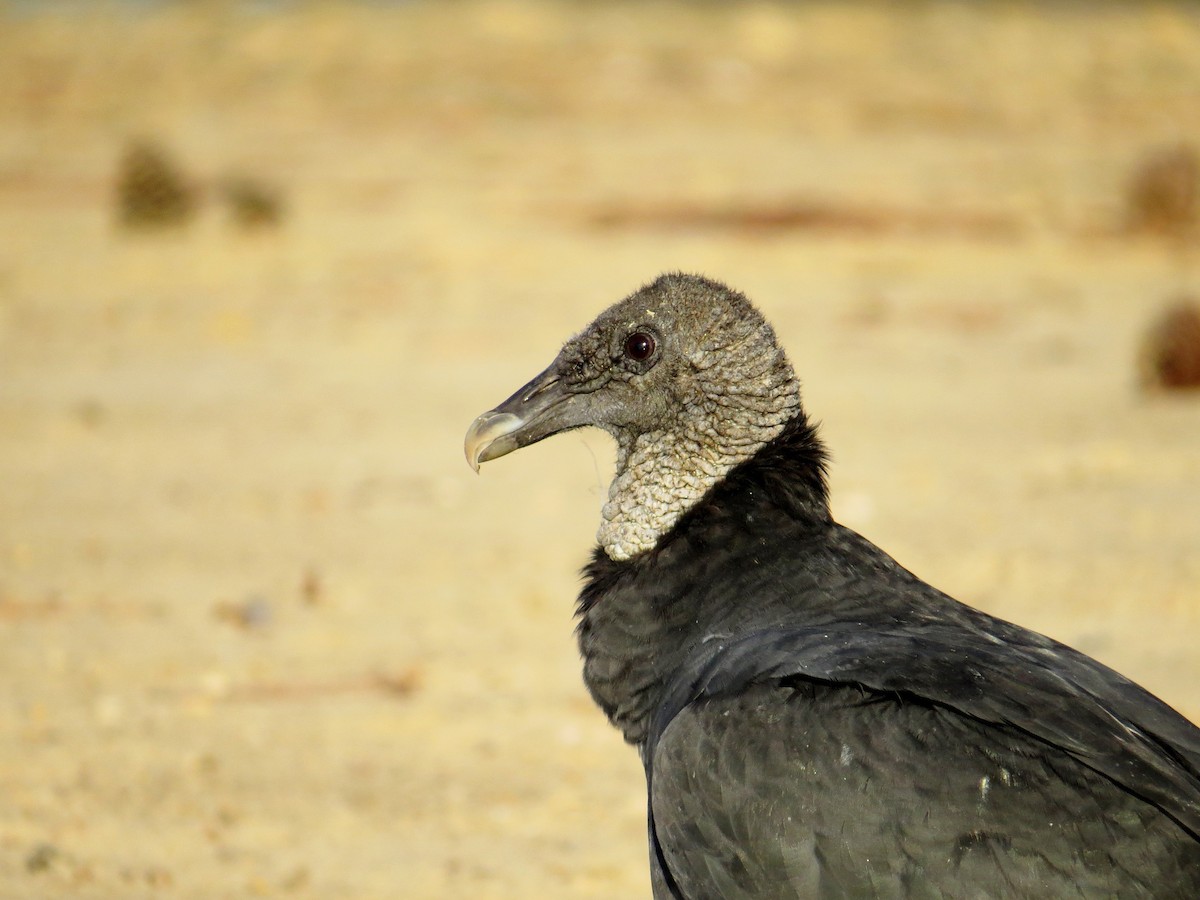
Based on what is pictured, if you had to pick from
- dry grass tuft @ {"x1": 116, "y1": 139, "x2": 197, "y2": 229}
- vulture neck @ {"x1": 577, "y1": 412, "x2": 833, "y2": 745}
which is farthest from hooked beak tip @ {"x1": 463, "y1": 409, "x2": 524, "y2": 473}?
dry grass tuft @ {"x1": 116, "y1": 139, "x2": 197, "y2": 229}

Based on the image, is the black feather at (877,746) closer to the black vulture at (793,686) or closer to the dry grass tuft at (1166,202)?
the black vulture at (793,686)

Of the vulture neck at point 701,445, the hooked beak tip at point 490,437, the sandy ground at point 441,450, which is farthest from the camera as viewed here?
the sandy ground at point 441,450

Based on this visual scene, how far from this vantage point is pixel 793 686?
9.32 ft

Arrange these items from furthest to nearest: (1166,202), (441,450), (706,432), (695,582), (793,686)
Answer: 1. (1166,202)
2. (441,450)
3. (706,432)
4. (695,582)
5. (793,686)

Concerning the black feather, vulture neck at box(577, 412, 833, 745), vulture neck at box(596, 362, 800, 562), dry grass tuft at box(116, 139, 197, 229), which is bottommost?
the black feather

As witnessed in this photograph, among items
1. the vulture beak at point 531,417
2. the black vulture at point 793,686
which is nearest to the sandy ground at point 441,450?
the vulture beak at point 531,417

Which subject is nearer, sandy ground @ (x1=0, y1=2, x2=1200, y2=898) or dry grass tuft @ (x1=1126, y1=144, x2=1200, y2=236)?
sandy ground @ (x1=0, y1=2, x2=1200, y2=898)

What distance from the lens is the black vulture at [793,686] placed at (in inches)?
103

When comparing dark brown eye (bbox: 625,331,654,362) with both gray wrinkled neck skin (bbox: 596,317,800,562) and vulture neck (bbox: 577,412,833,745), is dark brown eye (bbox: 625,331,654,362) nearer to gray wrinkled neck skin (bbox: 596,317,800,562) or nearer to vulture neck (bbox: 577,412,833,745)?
gray wrinkled neck skin (bbox: 596,317,800,562)

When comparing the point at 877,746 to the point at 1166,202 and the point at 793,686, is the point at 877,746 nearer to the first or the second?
the point at 793,686

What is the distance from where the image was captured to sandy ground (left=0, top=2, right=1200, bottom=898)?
15.5 ft

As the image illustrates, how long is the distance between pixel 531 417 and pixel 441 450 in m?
5.53

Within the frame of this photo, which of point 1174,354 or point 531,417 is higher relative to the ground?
point 1174,354

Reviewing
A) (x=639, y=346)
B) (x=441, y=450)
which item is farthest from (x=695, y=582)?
(x=441, y=450)
